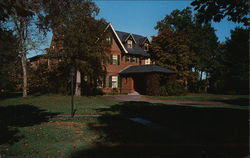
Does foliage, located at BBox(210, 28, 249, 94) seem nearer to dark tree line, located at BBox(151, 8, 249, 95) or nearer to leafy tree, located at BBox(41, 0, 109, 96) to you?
dark tree line, located at BBox(151, 8, 249, 95)

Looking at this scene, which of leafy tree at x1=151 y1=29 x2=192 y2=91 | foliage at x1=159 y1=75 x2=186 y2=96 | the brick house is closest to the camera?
foliage at x1=159 y1=75 x2=186 y2=96

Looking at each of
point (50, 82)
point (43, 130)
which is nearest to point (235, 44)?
point (50, 82)

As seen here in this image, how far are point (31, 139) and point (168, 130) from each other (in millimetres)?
4804

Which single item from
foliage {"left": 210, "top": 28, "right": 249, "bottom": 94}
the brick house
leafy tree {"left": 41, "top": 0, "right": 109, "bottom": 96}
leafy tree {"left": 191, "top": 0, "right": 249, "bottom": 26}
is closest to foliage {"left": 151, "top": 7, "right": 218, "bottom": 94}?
foliage {"left": 210, "top": 28, "right": 249, "bottom": 94}

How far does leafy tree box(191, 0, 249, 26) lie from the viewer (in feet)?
21.8

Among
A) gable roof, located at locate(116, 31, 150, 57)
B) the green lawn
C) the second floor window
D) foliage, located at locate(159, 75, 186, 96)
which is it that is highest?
gable roof, located at locate(116, 31, 150, 57)

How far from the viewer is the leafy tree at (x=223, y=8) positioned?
21.8ft

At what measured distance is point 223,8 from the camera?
6.78m

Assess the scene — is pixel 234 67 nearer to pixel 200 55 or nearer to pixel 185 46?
pixel 200 55

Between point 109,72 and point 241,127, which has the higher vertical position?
point 109,72

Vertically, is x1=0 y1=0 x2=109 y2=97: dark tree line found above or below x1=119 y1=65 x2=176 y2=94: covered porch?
above

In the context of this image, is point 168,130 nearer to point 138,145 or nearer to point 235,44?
point 138,145

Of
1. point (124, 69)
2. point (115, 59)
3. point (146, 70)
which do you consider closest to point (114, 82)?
point (124, 69)

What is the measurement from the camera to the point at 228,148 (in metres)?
5.23
